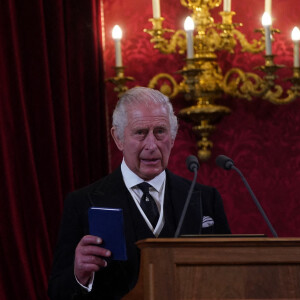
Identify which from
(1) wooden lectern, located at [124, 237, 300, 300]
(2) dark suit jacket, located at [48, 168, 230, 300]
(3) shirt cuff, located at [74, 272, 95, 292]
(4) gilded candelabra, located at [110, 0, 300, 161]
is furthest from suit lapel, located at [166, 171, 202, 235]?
(4) gilded candelabra, located at [110, 0, 300, 161]

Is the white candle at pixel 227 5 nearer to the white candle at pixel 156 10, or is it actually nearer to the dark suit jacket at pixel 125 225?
the white candle at pixel 156 10

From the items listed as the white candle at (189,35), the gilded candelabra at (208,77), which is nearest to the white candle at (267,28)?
the gilded candelabra at (208,77)

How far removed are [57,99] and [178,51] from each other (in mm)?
679

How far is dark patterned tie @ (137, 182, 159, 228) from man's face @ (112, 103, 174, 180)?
33mm

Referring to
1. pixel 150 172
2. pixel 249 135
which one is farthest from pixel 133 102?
pixel 249 135

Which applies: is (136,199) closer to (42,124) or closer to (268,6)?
(42,124)

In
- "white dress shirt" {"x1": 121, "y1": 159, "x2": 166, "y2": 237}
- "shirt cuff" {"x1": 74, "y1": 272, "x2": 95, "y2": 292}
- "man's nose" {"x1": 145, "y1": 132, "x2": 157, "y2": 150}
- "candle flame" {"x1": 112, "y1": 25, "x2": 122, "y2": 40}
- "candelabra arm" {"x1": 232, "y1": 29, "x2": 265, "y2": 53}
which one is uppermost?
"candle flame" {"x1": 112, "y1": 25, "x2": 122, "y2": 40}

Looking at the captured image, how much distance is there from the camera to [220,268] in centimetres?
177

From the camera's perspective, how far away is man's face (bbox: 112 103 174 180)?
2.43 metres

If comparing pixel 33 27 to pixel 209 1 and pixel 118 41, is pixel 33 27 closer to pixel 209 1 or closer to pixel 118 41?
pixel 118 41

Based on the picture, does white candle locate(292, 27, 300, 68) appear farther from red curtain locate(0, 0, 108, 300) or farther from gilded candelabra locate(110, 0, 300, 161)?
red curtain locate(0, 0, 108, 300)

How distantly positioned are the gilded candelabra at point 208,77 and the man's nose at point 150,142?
102cm

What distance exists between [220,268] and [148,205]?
0.71 meters

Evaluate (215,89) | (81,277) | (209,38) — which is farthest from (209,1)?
(81,277)
